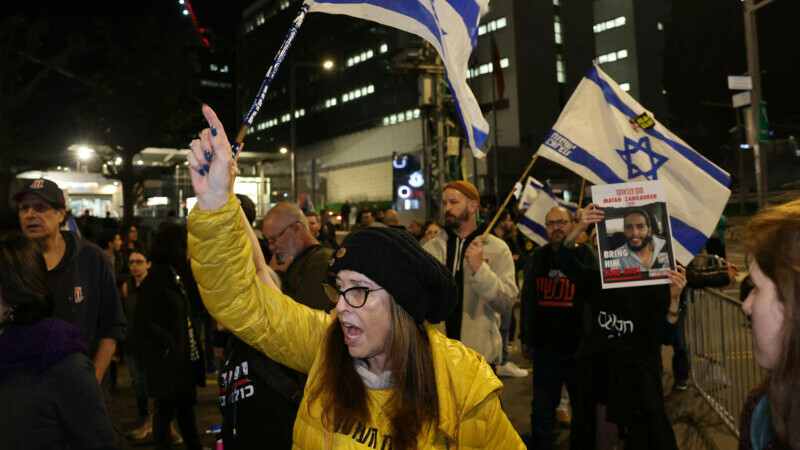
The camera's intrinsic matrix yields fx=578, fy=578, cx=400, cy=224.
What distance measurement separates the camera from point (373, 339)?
195 centimetres

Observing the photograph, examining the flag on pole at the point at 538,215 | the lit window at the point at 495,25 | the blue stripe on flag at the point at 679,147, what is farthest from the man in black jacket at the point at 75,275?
the lit window at the point at 495,25

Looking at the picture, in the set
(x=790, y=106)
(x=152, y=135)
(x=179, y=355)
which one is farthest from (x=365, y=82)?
(x=179, y=355)

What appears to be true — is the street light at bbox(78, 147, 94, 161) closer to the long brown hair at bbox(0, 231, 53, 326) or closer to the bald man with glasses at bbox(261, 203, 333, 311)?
the bald man with glasses at bbox(261, 203, 333, 311)

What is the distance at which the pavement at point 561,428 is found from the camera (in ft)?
17.9

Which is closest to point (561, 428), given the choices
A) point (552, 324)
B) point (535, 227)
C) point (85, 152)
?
point (552, 324)

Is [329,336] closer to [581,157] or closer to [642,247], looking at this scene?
[642,247]

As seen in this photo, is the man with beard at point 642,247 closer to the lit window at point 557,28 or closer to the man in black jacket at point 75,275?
the man in black jacket at point 75,275

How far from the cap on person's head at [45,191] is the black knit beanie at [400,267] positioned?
257cm

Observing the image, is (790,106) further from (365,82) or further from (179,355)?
(179,355)

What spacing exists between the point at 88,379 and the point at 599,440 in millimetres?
3646

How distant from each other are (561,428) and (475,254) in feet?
8.71

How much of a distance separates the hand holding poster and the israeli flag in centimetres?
150

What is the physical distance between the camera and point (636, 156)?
189 inches

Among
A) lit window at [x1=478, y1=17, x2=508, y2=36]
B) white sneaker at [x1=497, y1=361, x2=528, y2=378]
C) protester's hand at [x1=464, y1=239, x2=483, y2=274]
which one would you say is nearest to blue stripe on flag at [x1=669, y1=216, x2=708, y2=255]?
protester's hand at [x1=464, y1=239, x2=483, y2=274]
